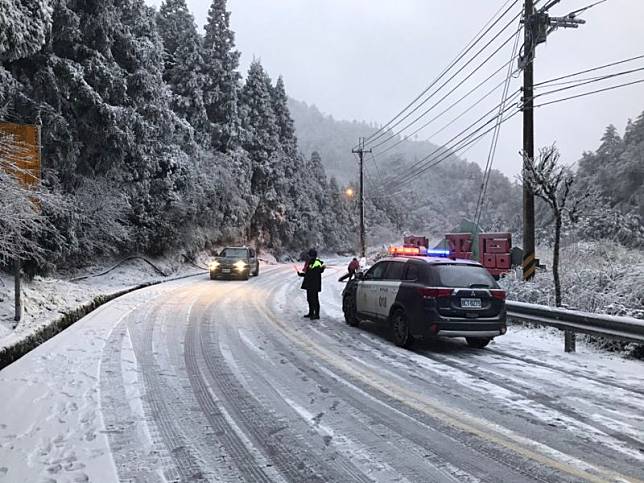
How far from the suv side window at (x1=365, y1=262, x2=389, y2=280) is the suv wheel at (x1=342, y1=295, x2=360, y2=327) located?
0.78 metres

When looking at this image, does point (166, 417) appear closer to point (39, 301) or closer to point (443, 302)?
point (443, 302)

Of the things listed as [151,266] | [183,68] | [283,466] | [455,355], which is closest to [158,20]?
[183,68]

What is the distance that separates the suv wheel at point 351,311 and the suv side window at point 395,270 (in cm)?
154

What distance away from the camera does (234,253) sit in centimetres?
2761

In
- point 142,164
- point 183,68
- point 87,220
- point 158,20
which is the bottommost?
point 87,220

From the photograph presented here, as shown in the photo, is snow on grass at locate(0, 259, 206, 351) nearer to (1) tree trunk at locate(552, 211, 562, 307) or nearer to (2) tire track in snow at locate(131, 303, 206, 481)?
(2) tire track in snow at locate(131, 303, 206, 481)

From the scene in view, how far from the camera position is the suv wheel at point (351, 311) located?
1168 cm

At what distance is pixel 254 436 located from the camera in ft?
15.9

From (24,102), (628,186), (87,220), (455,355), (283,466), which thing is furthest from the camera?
(628,186)

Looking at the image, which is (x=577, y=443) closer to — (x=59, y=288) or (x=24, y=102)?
(x=59, y=288)

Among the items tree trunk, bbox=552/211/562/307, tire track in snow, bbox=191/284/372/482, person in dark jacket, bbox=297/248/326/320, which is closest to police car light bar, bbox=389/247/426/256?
person in dark jacket, bbox=297/248/326/320

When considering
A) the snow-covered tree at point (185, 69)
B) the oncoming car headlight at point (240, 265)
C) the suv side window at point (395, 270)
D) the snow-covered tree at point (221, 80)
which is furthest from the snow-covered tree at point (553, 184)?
the snow-covered tree at point (221, 80)

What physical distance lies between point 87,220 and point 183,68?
2404 cm

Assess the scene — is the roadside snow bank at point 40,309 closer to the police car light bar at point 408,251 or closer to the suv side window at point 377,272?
the suv side window at point 377,272
